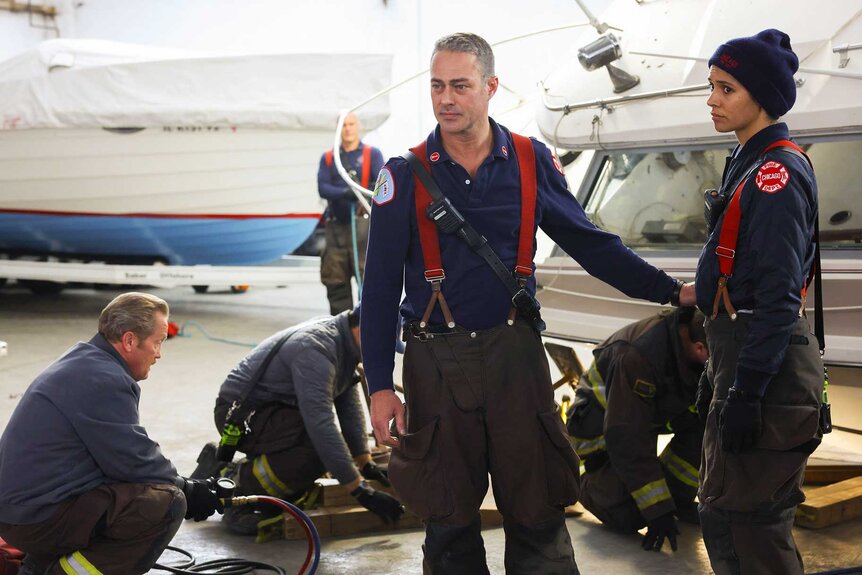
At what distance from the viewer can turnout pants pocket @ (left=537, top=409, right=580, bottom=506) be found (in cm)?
280

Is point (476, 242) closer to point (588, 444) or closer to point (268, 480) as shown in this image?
point (588, 444)

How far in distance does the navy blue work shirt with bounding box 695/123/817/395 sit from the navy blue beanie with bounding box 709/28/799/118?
148 millimetres

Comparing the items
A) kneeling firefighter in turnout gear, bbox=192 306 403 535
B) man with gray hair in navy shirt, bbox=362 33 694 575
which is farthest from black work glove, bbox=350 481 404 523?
man with gray hair in navy shirt, bbox=362 33 694 575

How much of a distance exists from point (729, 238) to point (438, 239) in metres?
0.78

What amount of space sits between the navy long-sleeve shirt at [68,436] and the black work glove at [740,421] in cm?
178

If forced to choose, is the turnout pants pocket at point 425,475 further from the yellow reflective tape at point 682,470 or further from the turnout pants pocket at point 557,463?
the yellow reflective tape at point 682,470

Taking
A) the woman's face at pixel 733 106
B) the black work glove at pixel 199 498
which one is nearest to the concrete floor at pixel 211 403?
the black work glove at pixel 199 498

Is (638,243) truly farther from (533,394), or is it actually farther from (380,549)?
(533,394)

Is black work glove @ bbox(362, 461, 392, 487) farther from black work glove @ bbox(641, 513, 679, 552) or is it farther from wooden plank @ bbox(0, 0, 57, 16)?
wooden plank @ bbox(0, 0, 57, 16)

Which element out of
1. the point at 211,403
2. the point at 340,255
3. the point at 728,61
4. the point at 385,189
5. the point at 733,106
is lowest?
the point at 211,403

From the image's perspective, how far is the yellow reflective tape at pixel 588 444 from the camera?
169 inches

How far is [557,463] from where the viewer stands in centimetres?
282

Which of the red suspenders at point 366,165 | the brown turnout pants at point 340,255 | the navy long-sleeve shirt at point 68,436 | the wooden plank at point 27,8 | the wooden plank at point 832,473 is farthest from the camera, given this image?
the wooden plank at point 27,8

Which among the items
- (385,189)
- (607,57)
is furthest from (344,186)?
(385,189)
